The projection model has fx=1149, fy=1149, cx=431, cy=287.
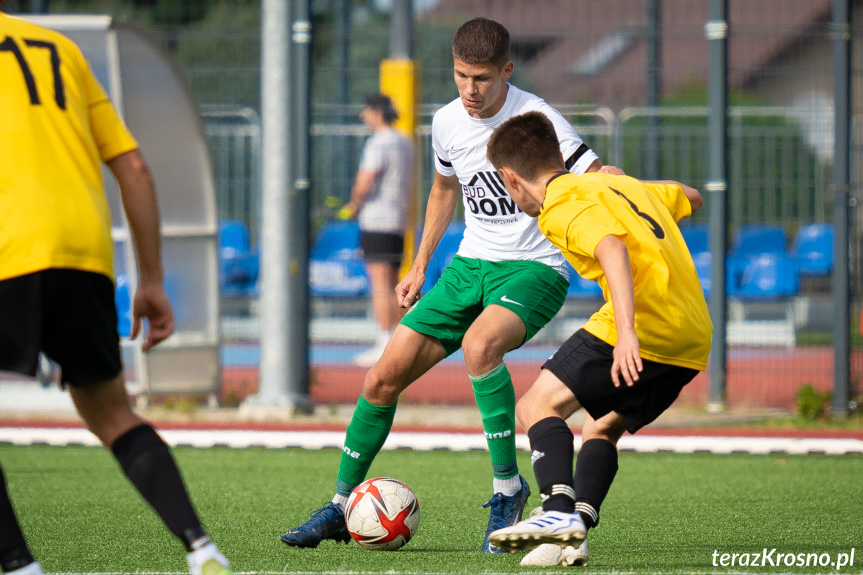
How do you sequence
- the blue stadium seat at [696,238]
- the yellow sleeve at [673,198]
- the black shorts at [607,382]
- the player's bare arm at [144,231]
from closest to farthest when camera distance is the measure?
the player's bare arm at [144,231]
the black shorts at [607,382]
the yellow sleeve at [673,198]
the blue stadium seat at [696,238]

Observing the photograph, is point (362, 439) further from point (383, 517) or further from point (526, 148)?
point (526, 148)

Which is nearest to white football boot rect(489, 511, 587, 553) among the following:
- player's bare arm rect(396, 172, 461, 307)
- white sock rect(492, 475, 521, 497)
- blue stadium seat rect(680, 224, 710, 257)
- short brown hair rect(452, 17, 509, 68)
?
white sock rect(492, 475, 521, 497)

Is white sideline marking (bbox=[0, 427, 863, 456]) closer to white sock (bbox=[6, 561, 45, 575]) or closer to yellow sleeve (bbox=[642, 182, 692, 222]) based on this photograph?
yellow sleeve (bbox=[642, 182, 692, 222])

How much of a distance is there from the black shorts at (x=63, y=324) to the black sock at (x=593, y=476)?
5.55 feet

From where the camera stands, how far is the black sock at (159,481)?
307 centimetres

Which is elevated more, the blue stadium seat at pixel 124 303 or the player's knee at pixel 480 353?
the player's knee at pixel 480 353

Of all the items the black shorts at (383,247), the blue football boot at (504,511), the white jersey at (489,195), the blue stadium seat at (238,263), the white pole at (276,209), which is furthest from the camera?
the blue stadium seat at (238,263)

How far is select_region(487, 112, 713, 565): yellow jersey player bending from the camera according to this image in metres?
3.85

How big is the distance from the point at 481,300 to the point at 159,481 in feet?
6.50

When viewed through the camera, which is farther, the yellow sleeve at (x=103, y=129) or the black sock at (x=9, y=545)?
the yellow sleeve at (x=103, y=129)

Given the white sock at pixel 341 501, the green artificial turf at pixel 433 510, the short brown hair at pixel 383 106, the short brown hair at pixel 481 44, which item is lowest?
the green artificial turf at pixel 433 510

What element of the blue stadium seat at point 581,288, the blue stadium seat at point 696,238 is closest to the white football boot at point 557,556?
the blue stadium seat at point 581,288

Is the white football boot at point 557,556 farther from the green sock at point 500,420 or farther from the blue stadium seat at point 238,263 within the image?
the blue stadium seat at point 238,263

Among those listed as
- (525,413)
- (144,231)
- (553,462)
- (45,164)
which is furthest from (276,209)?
(45,164)
